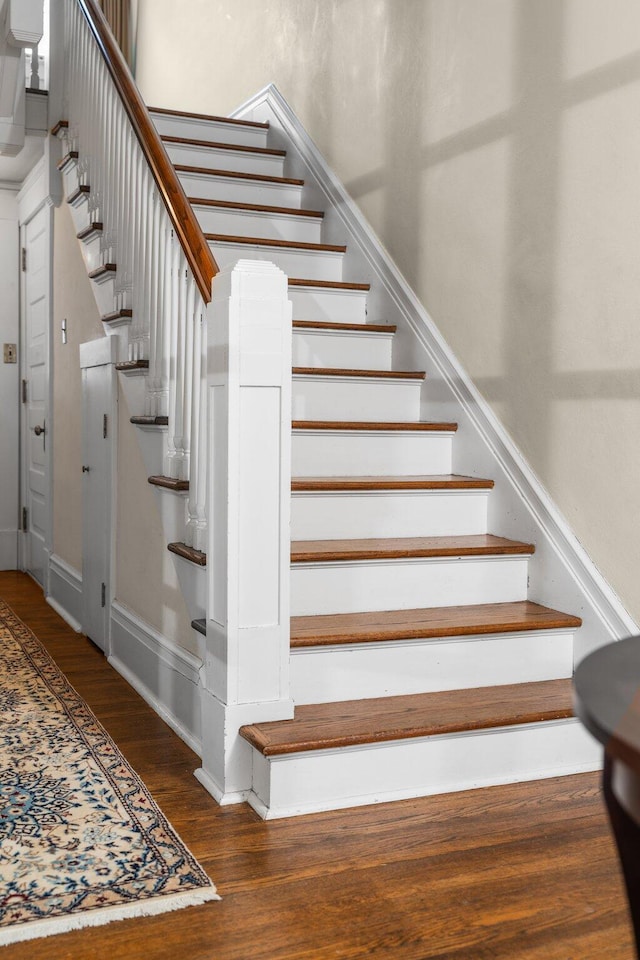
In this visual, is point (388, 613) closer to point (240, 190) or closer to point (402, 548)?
point (402, 548)

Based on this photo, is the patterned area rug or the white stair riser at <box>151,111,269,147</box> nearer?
the patterned area rug

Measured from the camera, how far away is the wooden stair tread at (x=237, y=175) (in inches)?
175

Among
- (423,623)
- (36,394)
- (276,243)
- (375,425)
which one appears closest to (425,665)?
(423,623)

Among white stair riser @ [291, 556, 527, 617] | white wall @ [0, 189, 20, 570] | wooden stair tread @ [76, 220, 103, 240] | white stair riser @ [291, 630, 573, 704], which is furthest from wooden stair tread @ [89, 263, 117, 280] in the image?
white wall @ [0, 189, 20, 570]

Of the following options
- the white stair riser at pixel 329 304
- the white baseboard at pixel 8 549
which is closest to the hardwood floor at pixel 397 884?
the white stair riser at pixel 329 304

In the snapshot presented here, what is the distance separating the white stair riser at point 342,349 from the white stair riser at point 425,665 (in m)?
1.50

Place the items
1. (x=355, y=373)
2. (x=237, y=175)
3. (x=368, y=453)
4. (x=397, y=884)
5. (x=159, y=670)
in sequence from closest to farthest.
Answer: (x=397, y=884) → (x=159, y=670) → (x=368, y=453) → (x=355, y=373) → (x=237, y=175)

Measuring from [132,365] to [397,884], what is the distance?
2041 mm

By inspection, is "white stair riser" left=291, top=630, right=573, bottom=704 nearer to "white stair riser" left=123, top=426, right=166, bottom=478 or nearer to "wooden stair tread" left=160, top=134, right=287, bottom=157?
"white stair riser" left=123, top=426, right=166, bottom=478

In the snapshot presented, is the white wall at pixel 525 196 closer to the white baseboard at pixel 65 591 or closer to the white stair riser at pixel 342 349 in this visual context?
the white stair riser at pixel 342 349

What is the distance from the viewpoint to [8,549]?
613 cm

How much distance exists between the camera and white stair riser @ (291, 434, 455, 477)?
134 inches

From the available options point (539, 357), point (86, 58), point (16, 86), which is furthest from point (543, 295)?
point (16, 86)

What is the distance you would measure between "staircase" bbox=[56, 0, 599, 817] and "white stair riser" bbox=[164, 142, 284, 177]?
2.01 feet
